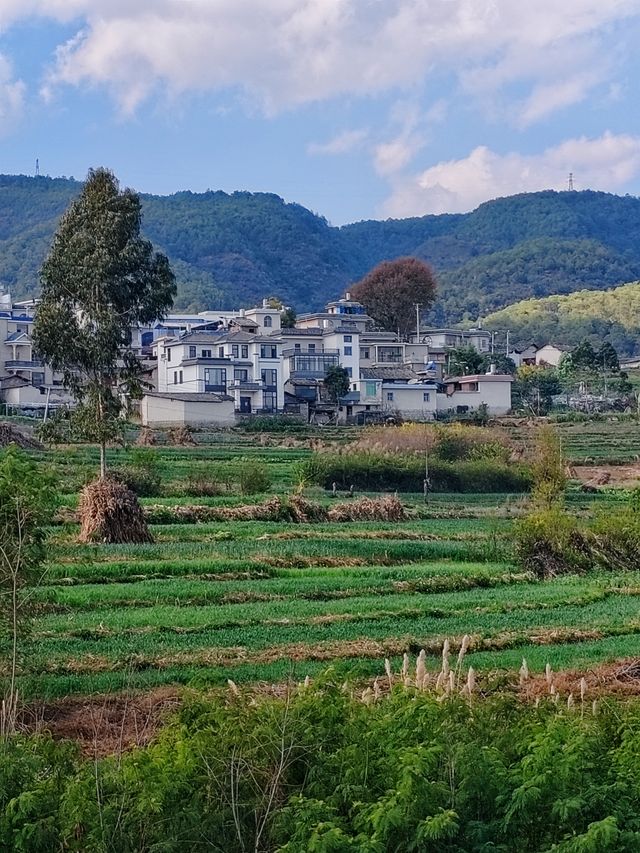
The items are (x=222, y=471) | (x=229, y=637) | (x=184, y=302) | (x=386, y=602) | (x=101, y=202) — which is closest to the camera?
(x=229, y=637)

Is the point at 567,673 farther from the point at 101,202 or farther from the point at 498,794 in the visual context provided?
the point at 101,202

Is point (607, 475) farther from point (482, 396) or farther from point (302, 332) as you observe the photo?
point (302, 332)

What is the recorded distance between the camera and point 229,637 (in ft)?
56.8

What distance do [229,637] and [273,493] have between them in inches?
943

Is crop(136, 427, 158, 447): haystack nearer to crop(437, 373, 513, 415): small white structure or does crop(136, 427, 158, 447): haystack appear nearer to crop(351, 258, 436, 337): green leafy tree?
crop(437, 373, 513, 415): small white structure

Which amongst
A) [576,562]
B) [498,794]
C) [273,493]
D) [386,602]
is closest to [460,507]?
[273,493]

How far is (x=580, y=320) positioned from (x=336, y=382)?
59354mm

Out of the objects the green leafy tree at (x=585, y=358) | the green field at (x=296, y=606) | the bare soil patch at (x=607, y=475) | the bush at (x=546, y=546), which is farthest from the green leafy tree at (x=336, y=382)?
the bush at (x=546, y=546)

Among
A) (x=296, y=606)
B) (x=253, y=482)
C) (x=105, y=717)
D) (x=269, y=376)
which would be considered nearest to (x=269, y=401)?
(x=269, y=376)

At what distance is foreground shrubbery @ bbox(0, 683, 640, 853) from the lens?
321 inches

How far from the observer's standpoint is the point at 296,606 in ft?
67.8

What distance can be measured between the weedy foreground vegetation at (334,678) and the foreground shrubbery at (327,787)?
2 cm

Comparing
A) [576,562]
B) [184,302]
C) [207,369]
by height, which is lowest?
[576,562]

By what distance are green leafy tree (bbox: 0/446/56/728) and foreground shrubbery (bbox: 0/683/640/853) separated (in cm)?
254
